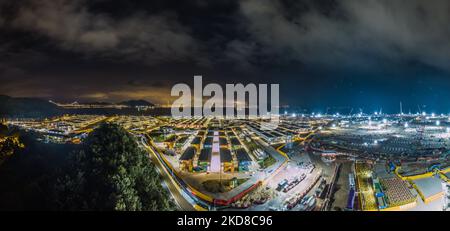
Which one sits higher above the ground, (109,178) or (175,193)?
(109,178)

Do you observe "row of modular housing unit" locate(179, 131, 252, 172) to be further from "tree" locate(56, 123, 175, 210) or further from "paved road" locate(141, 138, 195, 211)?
"tree" locate(56, 123, 175, 210)

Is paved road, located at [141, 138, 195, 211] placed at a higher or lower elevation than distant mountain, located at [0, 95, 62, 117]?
lower
